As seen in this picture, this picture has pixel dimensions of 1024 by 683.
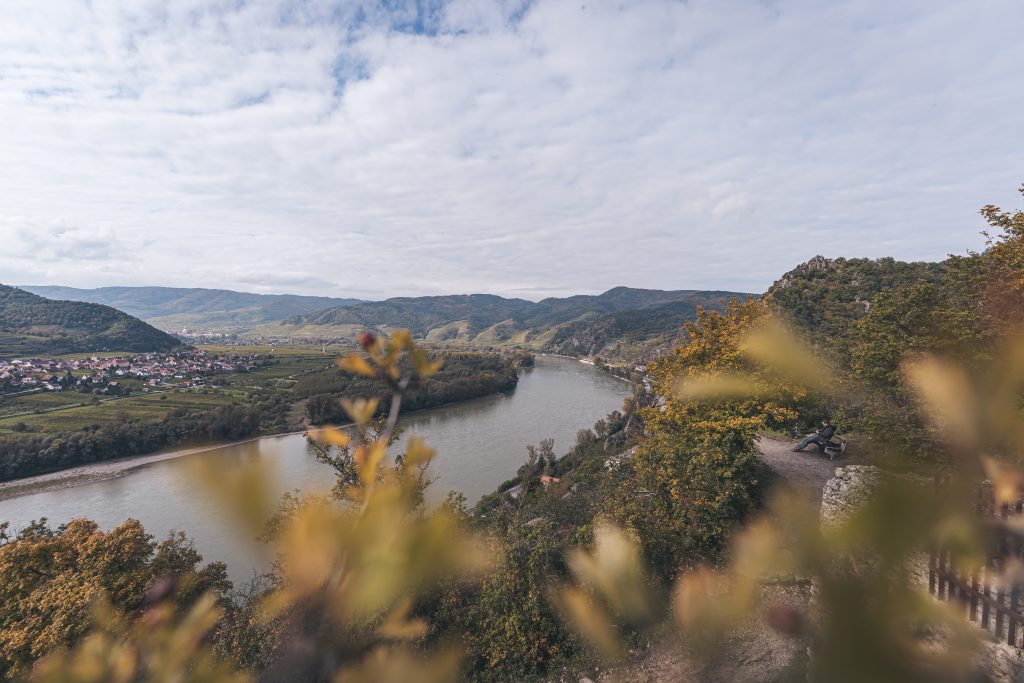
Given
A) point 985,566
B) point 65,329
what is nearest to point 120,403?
→ point 985,566

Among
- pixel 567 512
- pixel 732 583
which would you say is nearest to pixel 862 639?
pixel 732 583

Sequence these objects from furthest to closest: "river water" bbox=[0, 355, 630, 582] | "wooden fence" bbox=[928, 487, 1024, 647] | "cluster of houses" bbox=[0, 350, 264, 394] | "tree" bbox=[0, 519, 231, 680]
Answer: "cluster of houses" bbox=[0, 350, 264, 394]
"tree" bbox=[0, 519, 231, 680]
"river water" bbox=[0, 355, 630, 582]
"wooden fence" bbox=[928, 487, 1024, 647]

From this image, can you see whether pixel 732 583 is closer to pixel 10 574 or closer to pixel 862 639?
pixel 862 639

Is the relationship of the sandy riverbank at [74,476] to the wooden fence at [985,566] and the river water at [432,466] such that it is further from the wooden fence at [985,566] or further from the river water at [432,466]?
the wooden fence at [985,566]

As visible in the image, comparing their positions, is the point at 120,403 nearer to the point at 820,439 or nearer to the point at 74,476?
the point at 74,476

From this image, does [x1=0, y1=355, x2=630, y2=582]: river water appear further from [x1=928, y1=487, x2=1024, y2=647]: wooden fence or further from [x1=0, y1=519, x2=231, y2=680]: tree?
[x1=928, y1=487, x2=1024, y2=647]: wooden fence

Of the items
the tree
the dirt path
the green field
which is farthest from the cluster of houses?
the dirt path
